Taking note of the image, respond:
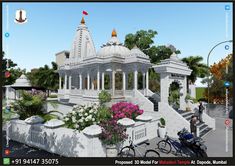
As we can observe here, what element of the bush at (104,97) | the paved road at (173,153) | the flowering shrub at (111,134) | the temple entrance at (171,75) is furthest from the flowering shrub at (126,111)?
the bush at (104,97)

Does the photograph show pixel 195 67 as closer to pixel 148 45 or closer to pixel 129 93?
pixel 148 45

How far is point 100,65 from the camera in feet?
55.5

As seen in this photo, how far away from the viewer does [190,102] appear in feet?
48.4

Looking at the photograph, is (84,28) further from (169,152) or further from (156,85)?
(169,152)

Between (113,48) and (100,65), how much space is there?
9.00 feet

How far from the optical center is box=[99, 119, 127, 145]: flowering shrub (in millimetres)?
6889

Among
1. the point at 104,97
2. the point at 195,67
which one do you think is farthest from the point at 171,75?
the point at 195,67

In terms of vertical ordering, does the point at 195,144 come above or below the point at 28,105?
below

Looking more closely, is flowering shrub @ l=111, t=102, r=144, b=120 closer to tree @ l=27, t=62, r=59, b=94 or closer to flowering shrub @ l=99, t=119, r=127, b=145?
flowering shrub @ l=99, t=119, r=127, b=145

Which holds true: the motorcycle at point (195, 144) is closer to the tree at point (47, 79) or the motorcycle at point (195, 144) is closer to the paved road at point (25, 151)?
the paved road at point (25, 151)

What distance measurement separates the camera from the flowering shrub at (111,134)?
689 cm

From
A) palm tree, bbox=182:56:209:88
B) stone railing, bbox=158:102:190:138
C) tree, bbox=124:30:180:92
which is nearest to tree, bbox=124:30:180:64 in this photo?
tree, bbox=124:30:180:92

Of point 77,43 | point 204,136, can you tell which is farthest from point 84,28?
point 204,136

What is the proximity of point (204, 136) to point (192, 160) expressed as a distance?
5.97 m
